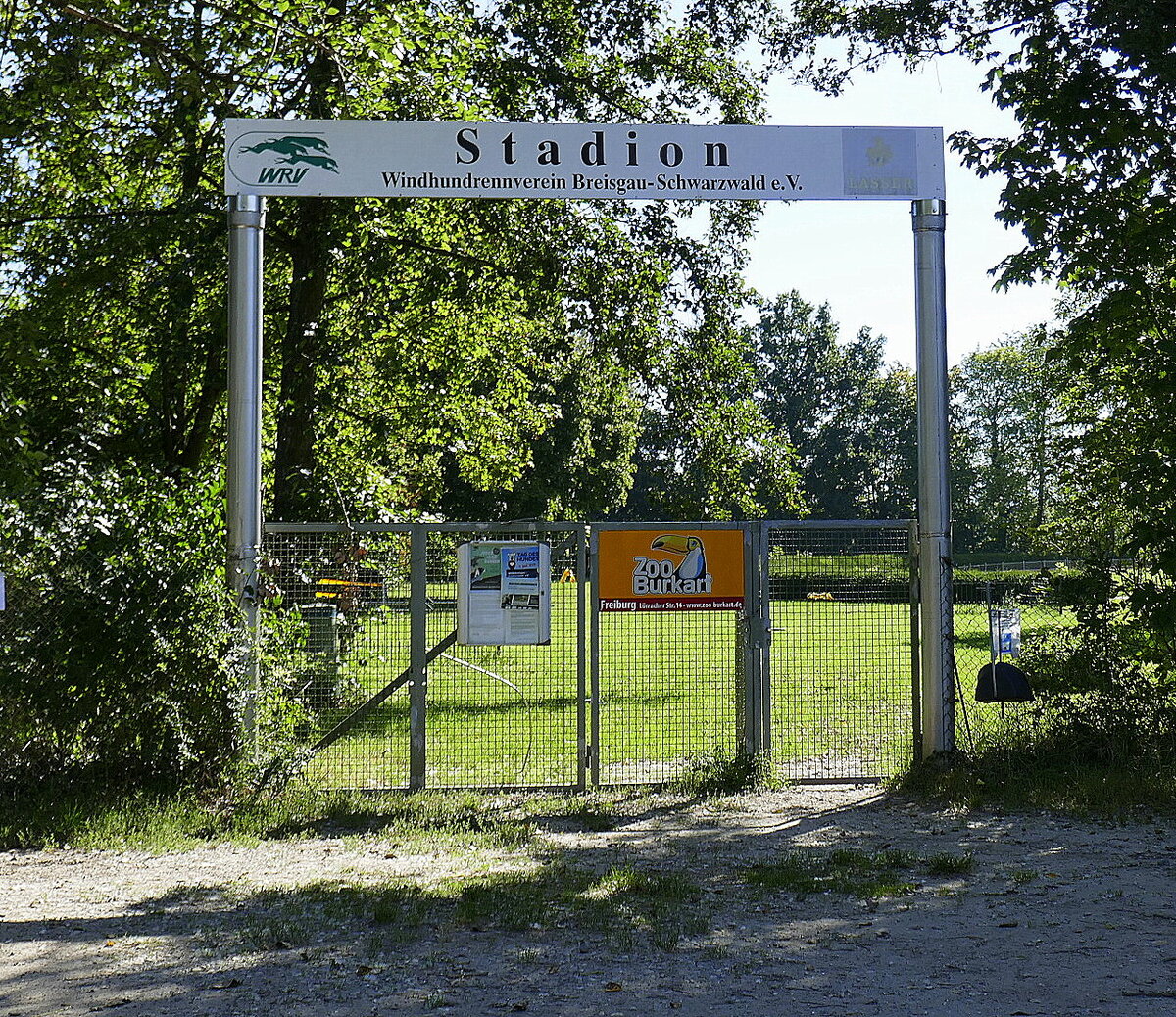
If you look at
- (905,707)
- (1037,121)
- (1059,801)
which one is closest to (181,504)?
(905,707)

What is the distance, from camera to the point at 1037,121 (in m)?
10.8

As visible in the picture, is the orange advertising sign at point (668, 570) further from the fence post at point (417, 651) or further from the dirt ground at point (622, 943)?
the dirt ground at point (622, 943)

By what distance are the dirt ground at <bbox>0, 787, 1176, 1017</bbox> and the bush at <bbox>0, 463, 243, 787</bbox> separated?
4.12ft

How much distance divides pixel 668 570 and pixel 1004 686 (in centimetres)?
292

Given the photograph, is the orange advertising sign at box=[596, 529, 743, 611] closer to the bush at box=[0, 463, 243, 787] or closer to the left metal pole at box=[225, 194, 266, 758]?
the left metal pole at box=[225, 194, 266, 758]

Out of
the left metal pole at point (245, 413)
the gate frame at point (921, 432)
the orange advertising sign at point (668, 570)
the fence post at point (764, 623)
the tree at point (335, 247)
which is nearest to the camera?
the left metal pole at point (245, 413)

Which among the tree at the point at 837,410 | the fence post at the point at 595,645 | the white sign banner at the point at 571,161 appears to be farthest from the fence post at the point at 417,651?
the tree at the point at 837,410

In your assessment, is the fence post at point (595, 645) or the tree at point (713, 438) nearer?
the fence post at point (595, 645)

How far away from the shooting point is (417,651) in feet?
33.4

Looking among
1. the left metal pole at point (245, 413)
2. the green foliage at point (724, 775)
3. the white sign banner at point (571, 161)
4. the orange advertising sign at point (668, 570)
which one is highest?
the white sign banner at point (571, 161)

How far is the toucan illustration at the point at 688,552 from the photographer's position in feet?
33.8

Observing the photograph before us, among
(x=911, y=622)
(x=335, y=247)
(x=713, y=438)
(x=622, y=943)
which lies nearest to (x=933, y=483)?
(x=911, y=622)

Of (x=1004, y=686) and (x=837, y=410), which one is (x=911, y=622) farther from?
(x=837, y=410)

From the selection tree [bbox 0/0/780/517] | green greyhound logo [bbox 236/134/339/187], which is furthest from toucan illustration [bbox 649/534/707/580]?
tree [bbox 0/0/780/517]
